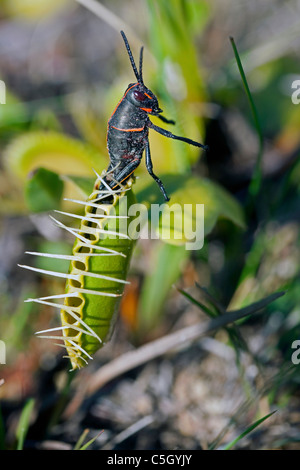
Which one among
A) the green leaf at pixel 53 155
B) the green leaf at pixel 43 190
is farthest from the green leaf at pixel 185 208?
the green leaf at pixel 53 155

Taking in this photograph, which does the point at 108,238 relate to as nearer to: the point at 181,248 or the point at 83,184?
the point at 83,184

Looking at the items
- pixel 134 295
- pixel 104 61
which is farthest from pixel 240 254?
pixel 104 61

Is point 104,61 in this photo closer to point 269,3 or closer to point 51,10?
point 51,10

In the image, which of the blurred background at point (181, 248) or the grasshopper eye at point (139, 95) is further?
the blurred background at point (181, 248)

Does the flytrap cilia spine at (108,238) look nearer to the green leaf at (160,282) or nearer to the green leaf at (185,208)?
the green leaf at (185,208)

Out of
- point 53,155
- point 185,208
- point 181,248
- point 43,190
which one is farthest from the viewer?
point 53,155

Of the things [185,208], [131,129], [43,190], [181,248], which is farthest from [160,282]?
[131,129]
